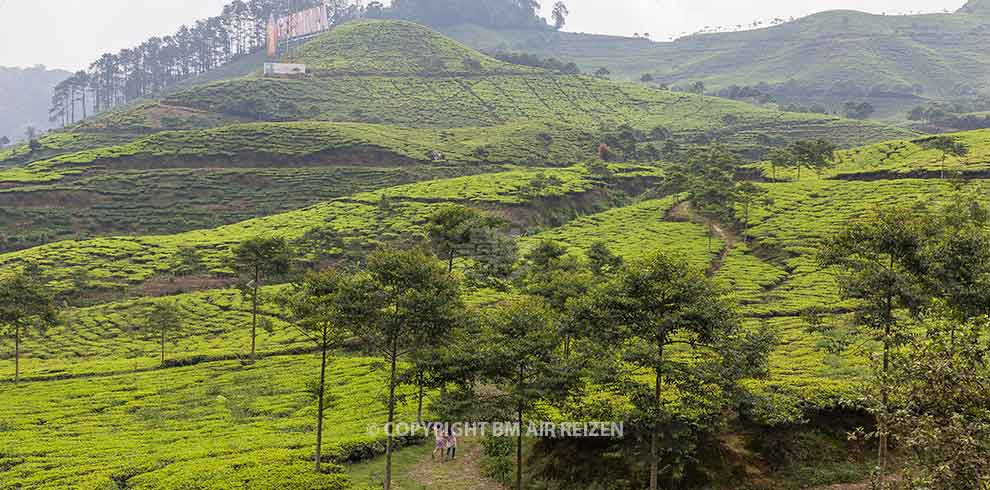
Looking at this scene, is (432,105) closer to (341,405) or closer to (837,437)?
(341,405)

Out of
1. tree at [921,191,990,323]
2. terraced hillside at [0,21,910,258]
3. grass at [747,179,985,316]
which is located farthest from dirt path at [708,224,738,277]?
terraced hillside at [0,21,910,258]

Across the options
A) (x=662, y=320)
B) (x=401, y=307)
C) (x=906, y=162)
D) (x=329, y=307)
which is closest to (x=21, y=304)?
(x=329, y=307)

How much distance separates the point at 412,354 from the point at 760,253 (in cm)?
5355

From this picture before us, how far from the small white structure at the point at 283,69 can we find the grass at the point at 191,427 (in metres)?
142

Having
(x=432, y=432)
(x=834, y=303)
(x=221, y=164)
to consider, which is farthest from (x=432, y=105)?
(x=432, y=432)

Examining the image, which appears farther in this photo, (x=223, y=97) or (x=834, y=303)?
(x=223, y=97)

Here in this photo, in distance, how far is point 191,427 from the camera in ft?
113

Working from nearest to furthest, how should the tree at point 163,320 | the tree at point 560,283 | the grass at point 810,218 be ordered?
the tree at point 560,283 → the tree at point 163,320 → the grass at point 810,218

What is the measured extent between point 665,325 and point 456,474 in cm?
1234

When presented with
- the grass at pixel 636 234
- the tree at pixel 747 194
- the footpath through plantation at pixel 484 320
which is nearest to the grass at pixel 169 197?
the footpath through plantation at pixel 484 320

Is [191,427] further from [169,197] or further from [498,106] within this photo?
[498,106]

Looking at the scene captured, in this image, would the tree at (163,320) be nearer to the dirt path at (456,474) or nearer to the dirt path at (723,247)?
the dirt path at (456,474)

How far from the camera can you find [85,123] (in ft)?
468

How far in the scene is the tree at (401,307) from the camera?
25641 mm
